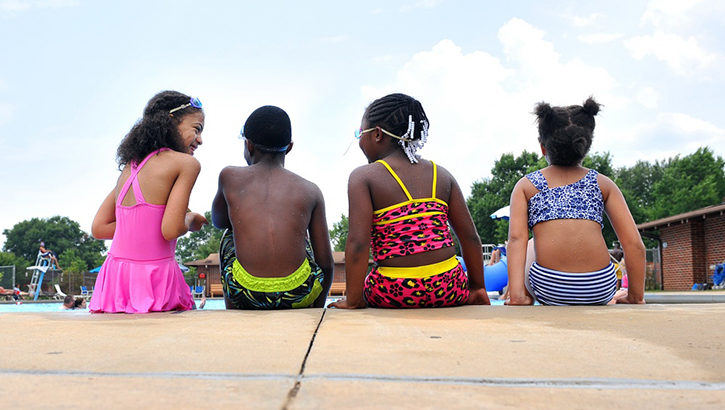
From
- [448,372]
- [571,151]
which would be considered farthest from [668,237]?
[448,372]

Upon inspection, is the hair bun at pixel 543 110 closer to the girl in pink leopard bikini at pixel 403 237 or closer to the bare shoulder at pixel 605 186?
the bare shoulder at pixel 605 186

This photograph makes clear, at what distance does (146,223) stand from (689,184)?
42.6m

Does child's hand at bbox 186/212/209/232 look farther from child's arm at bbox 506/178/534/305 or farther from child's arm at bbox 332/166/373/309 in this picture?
child's arm at bbox 506/178/534/305

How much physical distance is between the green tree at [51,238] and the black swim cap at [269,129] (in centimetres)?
6763

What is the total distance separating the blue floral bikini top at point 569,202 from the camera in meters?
3.34

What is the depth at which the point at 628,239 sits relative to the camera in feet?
11.0

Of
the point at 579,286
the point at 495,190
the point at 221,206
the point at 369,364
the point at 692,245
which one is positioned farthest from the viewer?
the point at 495,190

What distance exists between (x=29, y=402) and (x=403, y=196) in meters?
2.25

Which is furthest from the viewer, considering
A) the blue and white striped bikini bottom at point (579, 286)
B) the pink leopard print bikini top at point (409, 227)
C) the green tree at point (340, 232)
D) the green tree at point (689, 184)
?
the green tree at point (340, 232)

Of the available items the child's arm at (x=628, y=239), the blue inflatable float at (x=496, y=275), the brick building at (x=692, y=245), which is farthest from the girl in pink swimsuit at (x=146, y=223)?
the brick building at (x=692, y=245)

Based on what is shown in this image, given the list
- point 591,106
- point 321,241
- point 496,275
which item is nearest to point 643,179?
point 496,275

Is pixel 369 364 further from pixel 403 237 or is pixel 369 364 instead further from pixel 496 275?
pixel 496 275

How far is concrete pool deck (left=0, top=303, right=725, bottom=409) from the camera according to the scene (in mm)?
1196

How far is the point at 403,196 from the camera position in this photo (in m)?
3.19
